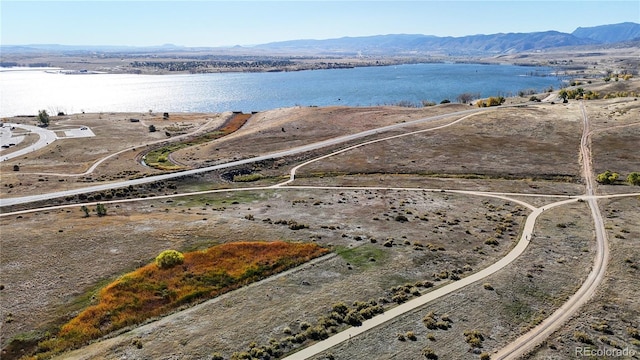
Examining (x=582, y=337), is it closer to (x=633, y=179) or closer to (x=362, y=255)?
(x=362, y=255)

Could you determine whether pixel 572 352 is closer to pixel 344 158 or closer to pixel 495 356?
pixel 495 356

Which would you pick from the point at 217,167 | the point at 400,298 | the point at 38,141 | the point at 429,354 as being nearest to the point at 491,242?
the point at 400,298

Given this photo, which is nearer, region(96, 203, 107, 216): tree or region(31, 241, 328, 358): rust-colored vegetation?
region(31, 241, 328, 358): rust-colored vegetation

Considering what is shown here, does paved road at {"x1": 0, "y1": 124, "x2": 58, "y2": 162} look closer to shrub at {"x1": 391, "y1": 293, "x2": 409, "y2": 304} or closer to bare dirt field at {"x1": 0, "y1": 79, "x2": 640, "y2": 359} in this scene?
bare dirt field at {"x1": 0, "y1": 79, "x2": 640, "y2": 359}

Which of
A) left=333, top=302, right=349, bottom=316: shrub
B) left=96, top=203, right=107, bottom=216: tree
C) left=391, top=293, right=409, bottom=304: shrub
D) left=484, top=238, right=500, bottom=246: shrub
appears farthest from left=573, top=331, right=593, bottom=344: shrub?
left=96, top=203, right=107, bottom=216: tree

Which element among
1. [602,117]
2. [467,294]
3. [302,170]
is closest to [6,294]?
[467,294]

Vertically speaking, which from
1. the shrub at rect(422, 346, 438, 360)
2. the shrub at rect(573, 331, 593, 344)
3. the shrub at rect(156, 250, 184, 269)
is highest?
the shrub at rect(156, 250, 184, 269)
